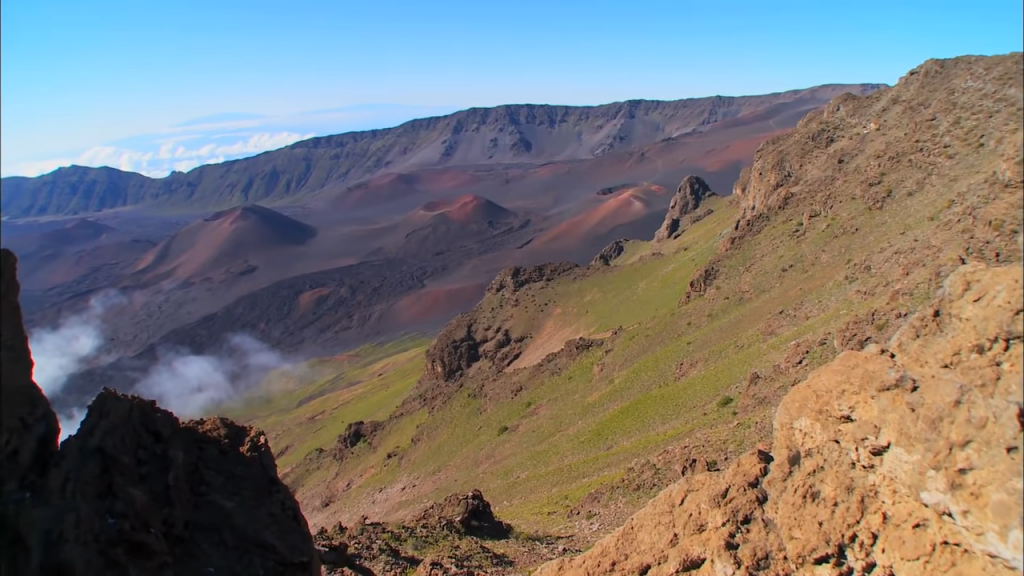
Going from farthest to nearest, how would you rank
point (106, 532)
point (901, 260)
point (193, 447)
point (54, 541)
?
point (901, 260)
point (193, 447)
point (106, 532)
point (54, 541)

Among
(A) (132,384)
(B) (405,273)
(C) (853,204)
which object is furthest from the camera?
(B) (405,273)

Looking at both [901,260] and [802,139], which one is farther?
[802,139]

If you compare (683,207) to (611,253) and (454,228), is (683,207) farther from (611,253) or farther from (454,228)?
(454,228)

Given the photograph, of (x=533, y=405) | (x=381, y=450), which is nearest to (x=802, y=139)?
(x=533, y=405)

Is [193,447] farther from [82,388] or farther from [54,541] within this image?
[82,388]

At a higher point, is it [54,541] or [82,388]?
[54,541]
